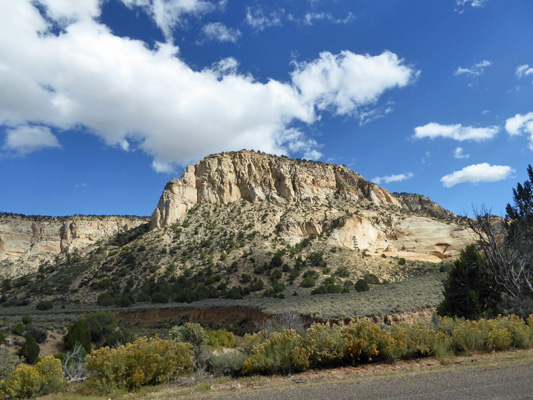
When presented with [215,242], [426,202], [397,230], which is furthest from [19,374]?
[426,202]

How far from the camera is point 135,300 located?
38.1 metres

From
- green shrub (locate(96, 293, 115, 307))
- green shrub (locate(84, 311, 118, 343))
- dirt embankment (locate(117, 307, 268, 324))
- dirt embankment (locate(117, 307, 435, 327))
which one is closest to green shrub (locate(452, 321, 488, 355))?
dirt embankment (locate(117, 307, 435, 327))

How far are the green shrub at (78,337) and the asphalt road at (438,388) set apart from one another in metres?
17.1

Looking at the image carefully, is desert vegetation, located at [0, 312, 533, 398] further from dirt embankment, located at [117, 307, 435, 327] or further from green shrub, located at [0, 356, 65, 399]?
dirt embankment, located at [117, 307, 435, 327]

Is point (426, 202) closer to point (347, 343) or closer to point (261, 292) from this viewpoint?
point (261, 292)

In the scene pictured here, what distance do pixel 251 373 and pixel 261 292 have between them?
3113 cm

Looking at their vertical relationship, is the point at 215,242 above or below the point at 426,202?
below

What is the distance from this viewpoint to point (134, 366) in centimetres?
764

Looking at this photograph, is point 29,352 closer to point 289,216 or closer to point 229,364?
point 229,364

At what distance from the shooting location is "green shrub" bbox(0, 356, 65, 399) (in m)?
7.39

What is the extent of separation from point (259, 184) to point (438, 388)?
60.0 m

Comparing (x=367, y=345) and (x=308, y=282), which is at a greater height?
(x=308, y=282)

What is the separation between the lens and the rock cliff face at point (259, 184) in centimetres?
6194

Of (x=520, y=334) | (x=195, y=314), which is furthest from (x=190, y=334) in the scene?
(x=195, y=314)
